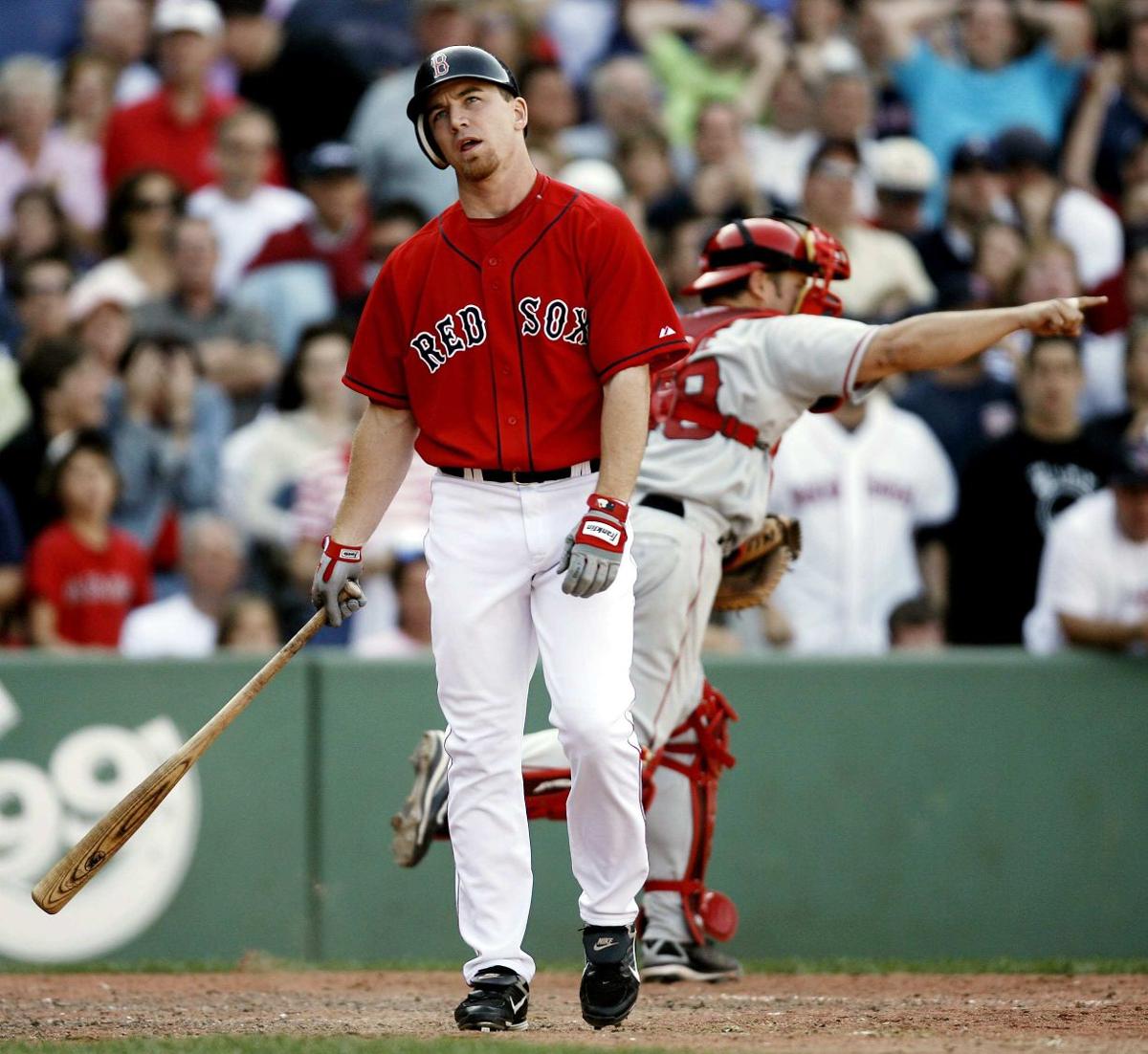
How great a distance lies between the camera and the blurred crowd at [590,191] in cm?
887

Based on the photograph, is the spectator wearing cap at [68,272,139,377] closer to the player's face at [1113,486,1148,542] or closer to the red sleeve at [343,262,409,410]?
the player's face at [1113,486,1148,542]

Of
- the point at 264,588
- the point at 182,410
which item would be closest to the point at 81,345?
the point at 182,410

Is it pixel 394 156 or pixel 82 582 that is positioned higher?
pixel 394 156

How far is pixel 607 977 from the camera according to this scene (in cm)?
512

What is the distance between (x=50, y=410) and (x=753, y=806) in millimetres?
3713

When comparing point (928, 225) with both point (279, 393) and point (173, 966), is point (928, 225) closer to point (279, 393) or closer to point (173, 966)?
point (279, 393)

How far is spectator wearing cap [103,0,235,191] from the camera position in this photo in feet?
36.7

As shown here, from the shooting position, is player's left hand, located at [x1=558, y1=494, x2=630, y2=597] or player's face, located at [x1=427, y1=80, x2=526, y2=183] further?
player's face, located at [x1=427, y1=80, x2=526, y2=183]

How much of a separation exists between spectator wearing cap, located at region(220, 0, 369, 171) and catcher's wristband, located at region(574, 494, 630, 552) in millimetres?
7254

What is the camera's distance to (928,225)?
1176 centimetres

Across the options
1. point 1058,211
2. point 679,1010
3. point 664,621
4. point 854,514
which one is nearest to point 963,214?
point 1058,211

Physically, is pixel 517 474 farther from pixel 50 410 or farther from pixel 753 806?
pixel 50 410

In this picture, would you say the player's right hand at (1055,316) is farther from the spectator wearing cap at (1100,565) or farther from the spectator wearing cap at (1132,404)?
the spectator wearing cap at (1132,404)

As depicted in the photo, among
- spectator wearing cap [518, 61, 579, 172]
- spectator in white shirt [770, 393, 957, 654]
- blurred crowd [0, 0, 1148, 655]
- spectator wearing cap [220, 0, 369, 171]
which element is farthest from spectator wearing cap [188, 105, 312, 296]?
spectator in white shirt [770, 393, 957, 654]
